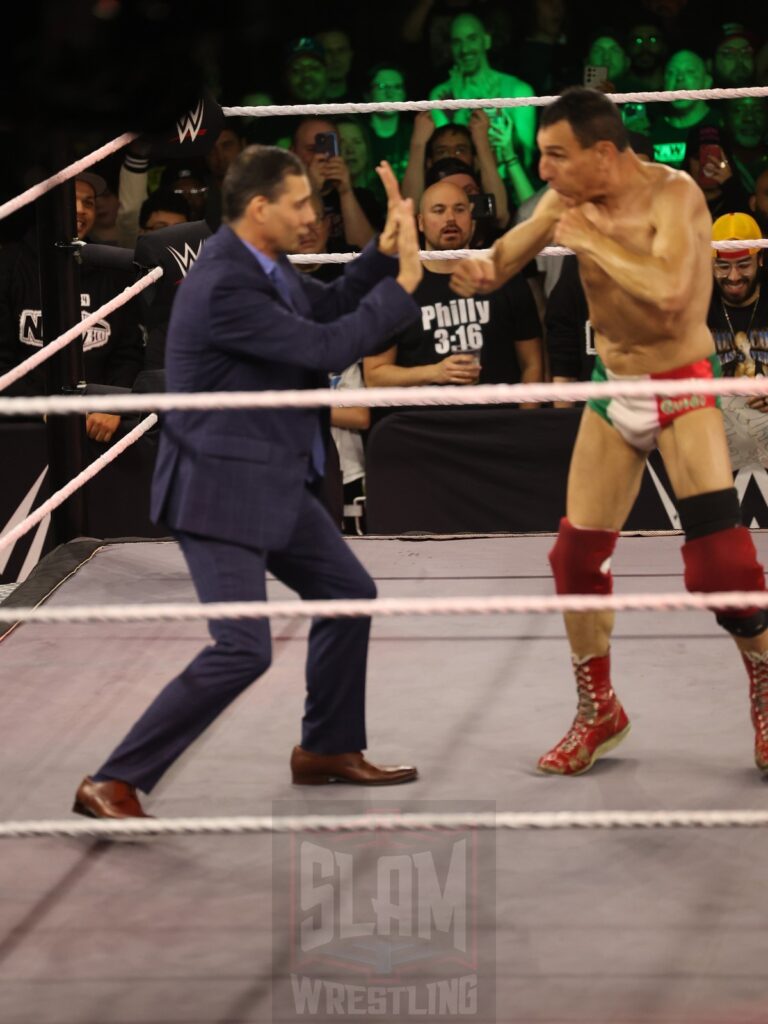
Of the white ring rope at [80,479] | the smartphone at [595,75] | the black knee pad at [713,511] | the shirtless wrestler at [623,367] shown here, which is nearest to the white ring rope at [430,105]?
the white ring rope at [80,479]

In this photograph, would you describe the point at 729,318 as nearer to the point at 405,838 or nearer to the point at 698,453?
the point at 698,453

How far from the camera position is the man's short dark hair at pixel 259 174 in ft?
8.14

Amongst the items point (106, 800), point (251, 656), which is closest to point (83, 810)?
point (106, 800)

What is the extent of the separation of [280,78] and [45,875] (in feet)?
14.3

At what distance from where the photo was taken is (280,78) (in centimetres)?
607

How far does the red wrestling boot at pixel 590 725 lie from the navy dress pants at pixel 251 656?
0.34m

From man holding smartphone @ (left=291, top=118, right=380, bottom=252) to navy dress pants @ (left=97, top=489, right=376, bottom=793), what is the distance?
7.49 feet

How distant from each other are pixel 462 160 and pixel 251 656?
2.70 metres

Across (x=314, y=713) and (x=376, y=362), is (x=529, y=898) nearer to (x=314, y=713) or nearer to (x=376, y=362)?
(x=314, y=713)

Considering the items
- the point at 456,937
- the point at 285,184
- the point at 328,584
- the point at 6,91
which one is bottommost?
the point at 456,937

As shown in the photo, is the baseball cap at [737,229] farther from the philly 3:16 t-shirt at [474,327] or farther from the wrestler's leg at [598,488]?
the wrestler's leg at [598,488]

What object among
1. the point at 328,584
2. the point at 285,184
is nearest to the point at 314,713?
the point at 328,584

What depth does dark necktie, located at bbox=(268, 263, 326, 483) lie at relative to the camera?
2555 millimetres

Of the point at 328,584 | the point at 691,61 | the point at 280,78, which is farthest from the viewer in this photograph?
the point at 280,78
